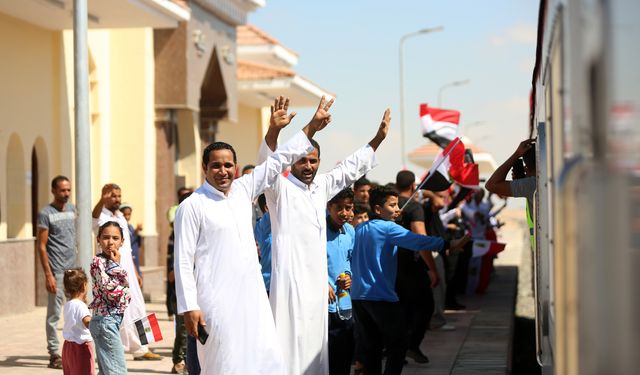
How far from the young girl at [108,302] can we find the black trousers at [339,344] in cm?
149

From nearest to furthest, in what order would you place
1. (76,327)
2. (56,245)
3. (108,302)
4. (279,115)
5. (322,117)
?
(279,115) → (322,117) → (108,302) → (76,327) → (56,245)

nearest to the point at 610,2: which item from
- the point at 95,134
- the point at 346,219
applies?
the point at 346,219

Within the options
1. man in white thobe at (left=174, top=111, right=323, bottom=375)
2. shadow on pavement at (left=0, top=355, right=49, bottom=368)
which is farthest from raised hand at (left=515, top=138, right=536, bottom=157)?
shadow on pavement at (left=0, top=355, right=49, bottom=368)

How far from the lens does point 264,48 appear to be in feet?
126

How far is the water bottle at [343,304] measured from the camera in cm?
823

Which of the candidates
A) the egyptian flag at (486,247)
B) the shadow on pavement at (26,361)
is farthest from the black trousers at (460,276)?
the shadow on pavement at (26,361)

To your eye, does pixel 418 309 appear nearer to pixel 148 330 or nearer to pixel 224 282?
pixel 148 330

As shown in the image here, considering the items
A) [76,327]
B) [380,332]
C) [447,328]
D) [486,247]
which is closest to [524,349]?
[447,328]

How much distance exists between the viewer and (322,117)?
7520 mm

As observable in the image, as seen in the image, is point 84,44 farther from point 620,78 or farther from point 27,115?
point 620,78

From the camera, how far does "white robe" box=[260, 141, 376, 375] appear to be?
748cm

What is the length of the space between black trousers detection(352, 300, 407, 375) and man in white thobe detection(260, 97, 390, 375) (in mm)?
1329

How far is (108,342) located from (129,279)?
2.36m

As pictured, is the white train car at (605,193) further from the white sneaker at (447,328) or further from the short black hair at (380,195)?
the white sneaker at (447,328)
